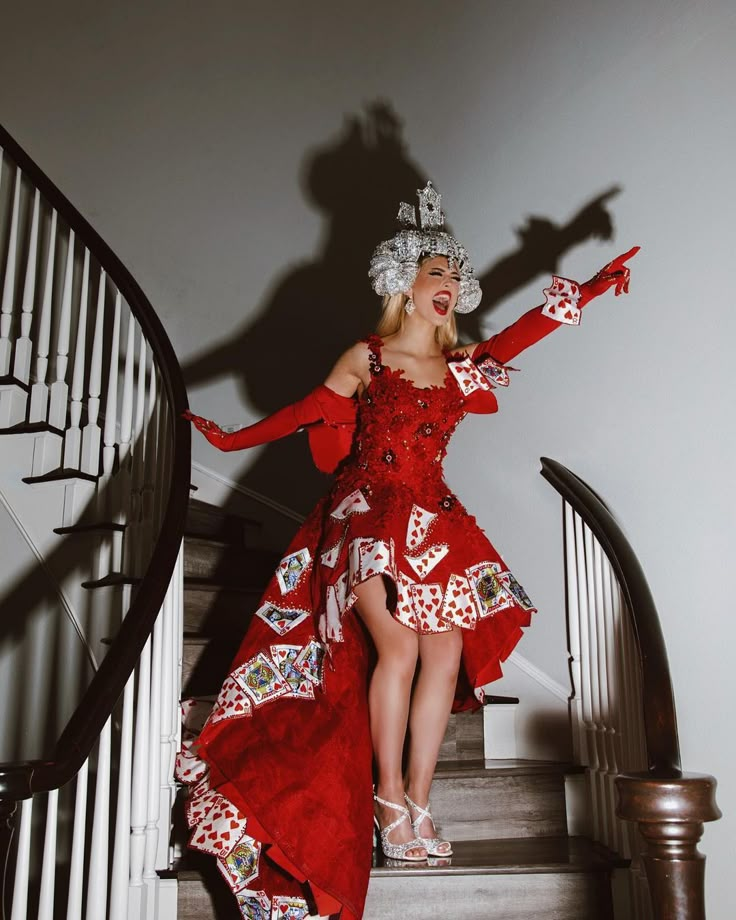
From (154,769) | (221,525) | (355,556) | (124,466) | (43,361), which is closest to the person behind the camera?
(154,769)

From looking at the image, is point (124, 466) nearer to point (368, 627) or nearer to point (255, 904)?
point (368, 627)

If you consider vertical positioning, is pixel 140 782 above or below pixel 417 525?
below

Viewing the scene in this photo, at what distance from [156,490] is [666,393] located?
60.7 inches

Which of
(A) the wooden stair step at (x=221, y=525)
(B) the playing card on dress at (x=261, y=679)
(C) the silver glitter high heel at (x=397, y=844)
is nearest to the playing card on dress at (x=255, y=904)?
(C) the silver glitter high heel at (x=397, y=844)

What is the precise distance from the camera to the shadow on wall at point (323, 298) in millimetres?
3533

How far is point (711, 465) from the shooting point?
227 cm

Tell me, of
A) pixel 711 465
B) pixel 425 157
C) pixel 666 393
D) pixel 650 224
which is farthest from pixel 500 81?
pixel 711 465

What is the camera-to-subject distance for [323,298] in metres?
3.64

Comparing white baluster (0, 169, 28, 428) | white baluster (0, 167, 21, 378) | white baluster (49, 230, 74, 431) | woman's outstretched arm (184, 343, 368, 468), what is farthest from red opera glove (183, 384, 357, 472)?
white baluster (0, 167, 21, 378)

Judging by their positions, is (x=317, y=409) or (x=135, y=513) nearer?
(x=317, y=409)

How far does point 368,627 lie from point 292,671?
0.71ft

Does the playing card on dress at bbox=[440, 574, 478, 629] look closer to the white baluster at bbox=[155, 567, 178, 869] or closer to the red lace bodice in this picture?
the red lace bodice

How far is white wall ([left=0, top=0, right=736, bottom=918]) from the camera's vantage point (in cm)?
233

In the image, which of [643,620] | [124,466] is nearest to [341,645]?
[643,620]
